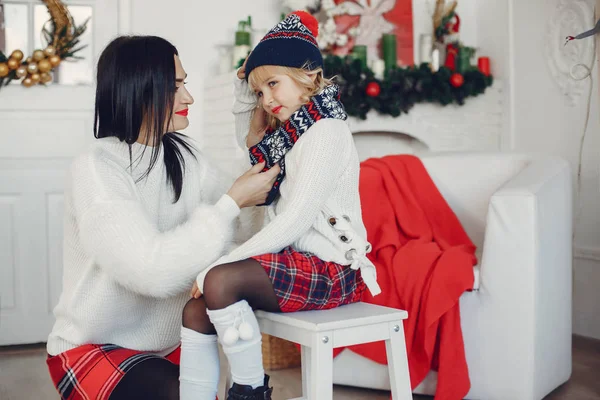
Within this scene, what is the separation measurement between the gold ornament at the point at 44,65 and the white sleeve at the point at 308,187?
2085 mm

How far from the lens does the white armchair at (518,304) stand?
224 cm

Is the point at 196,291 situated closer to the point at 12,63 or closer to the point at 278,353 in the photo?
the point at 278,353

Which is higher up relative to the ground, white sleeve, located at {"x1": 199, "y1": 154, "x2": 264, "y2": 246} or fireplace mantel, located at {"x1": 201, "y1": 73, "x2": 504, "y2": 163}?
fireplace mantel, located at {"x1": 201, "y1": 73, "x2": 504, "y2": 163}

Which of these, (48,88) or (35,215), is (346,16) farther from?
(35,215)

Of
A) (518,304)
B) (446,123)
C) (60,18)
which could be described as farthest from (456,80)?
(60,18)

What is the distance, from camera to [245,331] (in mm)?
1347

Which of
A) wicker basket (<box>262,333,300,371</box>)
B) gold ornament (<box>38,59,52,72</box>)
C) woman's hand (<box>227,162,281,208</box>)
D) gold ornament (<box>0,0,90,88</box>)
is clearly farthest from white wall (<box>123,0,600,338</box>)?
woman's hand (<box>227,162,281,208</box>)

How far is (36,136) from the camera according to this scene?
3332mm

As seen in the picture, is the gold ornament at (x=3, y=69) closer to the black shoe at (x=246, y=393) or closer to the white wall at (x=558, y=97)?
the black shoe at (x=246, y=393)

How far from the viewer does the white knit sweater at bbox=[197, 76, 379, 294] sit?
4.85 ft

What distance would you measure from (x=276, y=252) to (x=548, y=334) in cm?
125

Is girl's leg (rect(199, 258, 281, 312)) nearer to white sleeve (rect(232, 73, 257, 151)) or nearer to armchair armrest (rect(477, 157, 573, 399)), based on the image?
white sleeve (rect(232, 73, 257, 151))

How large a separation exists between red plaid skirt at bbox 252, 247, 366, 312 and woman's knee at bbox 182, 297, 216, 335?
14cm

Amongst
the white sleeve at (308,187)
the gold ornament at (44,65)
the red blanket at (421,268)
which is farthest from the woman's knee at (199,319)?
the gold ornament at (44,65)
